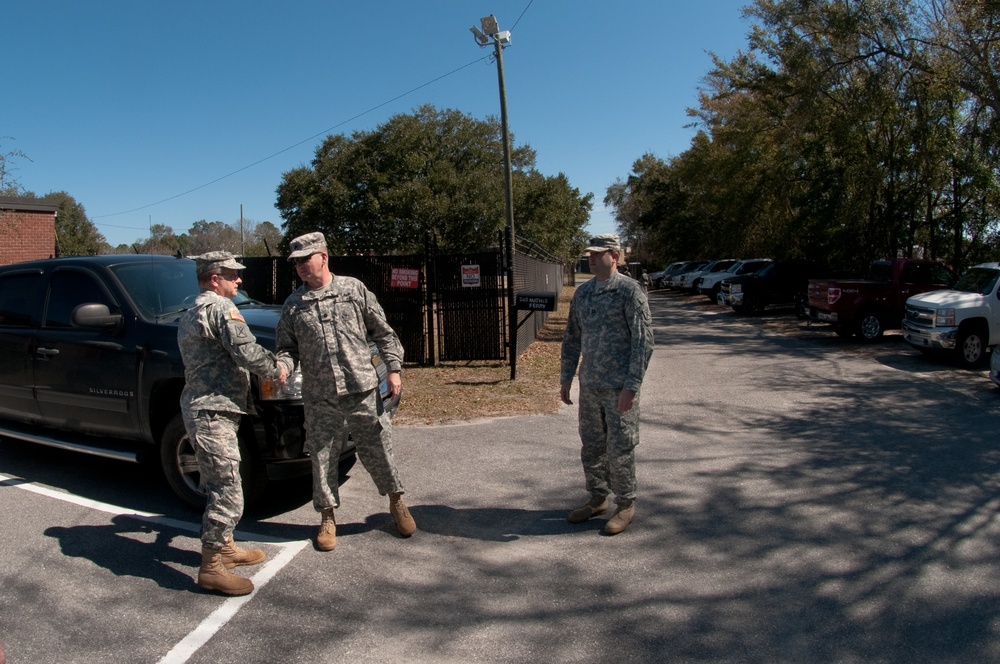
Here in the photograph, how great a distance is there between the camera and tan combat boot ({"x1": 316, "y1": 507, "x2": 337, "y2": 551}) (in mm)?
4535

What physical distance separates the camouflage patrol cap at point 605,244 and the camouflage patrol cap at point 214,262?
2.22 meters

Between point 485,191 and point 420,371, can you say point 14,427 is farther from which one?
point 485,191

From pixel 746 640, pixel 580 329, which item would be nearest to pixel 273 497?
pixel 580 329

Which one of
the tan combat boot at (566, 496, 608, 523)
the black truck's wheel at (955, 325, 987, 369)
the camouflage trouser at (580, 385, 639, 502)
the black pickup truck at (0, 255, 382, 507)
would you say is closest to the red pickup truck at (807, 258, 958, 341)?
the black truck's wheel at (955, 325, 987, 369)

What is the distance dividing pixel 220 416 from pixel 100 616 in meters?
1.18

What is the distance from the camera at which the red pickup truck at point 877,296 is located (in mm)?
15000

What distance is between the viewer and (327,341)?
4410 millimetres

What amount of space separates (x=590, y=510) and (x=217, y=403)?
2551mm

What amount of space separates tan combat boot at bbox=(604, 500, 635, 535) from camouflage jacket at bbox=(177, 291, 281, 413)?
235 centimetres

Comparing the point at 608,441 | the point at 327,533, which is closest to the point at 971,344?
the point at 608,441

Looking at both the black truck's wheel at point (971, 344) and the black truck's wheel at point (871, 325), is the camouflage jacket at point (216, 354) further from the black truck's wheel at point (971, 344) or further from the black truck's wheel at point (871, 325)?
the black truck's wheel at point (871, 325)

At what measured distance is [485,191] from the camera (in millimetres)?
32906

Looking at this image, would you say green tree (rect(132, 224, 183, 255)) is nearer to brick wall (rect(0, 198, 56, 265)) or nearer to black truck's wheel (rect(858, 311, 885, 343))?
brick wall (rect(0, 198, 56, 265))

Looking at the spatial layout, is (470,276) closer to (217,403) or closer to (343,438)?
(343,438)
